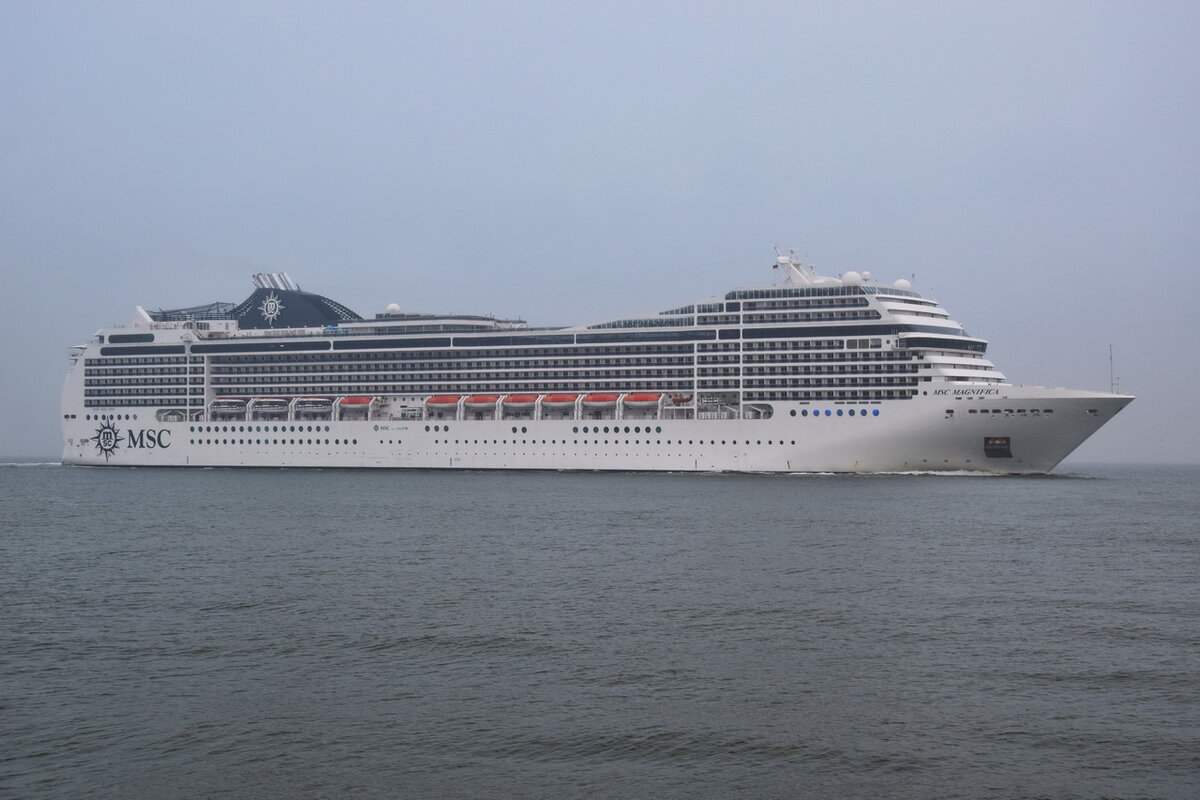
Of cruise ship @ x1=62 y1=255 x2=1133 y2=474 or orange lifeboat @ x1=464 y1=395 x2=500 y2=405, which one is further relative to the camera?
orange lifeboat @ x1=464 y1=395 x2=500 y2=405

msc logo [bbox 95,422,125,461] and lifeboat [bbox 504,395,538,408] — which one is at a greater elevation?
lifeboat [bbox 504,395,538,408]

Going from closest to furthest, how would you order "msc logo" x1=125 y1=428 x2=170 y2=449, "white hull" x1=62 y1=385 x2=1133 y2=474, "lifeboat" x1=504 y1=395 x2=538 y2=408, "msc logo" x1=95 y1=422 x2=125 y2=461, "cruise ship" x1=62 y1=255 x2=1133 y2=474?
"white hull" x1=62 y1=385 x2=1133 y2=474 → "cruise ship" x1=62 y1=255 x2=1133 y2=474 → "lifeboat" x1=504 y1=395 x2=538 y2=408 → "msc logo" x1=125 y1=428 x2=170 y2=449 → "msc logo" x1=95 y1=422 x2=125 y2=461

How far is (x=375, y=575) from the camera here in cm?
3325

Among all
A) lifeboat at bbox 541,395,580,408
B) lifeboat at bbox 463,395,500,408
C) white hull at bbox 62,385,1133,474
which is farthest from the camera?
lifeboat at bbox 463,395,500,408

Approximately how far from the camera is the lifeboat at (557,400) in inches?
3285

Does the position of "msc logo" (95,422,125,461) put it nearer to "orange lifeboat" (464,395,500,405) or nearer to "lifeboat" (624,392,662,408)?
"orange lifeboat" (464,395,500,405)

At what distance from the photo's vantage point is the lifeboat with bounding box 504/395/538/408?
3305 inches

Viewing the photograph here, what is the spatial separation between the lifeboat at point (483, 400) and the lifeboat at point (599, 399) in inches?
274

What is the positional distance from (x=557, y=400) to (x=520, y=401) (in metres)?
2.71

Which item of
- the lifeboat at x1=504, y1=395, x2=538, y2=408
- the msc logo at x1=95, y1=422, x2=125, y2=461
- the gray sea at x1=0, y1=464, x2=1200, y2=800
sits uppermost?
the lifeboat at x1=504, y1=395, x2=538, y2=408

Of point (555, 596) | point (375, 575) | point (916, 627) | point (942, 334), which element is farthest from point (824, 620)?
point (942, 334)

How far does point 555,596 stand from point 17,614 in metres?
12.7

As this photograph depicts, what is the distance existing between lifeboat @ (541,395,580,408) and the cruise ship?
0.57 feet

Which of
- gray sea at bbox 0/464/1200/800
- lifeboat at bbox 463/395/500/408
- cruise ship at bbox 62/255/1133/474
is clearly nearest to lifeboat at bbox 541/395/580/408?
cruise ship at bbox 62/255/1133/474
